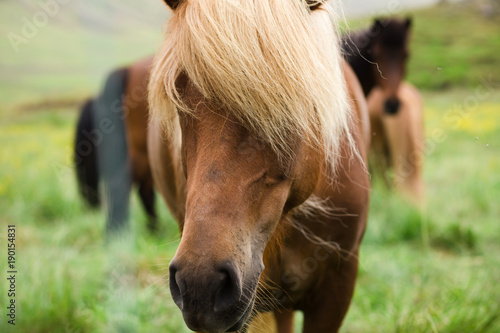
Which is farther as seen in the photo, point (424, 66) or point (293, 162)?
point (424, 66)

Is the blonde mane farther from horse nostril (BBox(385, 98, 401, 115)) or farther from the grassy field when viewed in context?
horse nostril (BBox(385, 98, 401, 115))

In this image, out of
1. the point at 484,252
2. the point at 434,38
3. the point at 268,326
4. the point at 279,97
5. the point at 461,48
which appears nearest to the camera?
the point at 279,97

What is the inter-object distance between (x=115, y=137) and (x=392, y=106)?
375 cm

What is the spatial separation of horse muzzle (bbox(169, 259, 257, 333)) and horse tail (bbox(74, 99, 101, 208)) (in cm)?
541

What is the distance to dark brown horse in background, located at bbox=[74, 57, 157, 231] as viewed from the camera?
18.6 feet

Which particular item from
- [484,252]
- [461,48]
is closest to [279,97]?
[484,252]

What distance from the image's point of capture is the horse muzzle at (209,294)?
122 cm

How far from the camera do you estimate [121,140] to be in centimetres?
580

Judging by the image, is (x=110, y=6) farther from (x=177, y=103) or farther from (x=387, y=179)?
(x=177, y=103)

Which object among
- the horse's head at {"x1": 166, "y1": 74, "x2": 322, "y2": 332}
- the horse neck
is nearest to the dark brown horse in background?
the horse neck

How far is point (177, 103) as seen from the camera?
1517mm

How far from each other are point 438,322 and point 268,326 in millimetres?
1150

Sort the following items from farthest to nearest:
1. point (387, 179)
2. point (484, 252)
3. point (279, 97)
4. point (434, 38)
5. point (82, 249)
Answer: point (434, 38) → point (387, 179) → point (82, 249) → point (484, 252) → point (279, 97)

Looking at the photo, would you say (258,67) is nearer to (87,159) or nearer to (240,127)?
(240,127)
